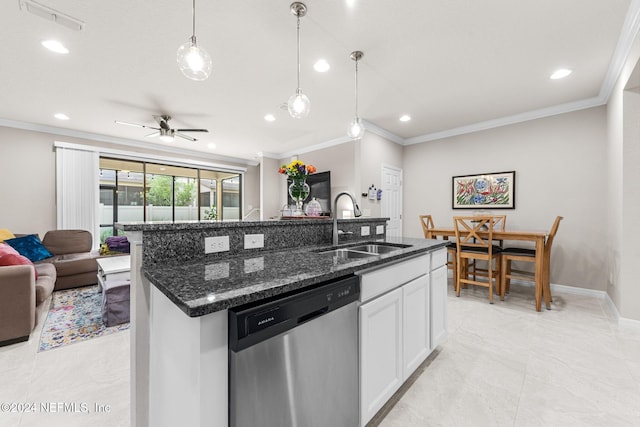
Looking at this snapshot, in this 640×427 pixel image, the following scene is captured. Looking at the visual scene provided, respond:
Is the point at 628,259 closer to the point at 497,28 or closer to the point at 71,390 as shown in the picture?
the point at 497,28

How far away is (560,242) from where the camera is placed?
367 centimetres

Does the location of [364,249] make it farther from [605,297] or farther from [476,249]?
[605,297]

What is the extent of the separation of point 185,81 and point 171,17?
1.07 meters

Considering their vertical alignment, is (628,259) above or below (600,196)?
below

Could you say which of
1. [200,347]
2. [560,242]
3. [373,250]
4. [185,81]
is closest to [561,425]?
[373,250]

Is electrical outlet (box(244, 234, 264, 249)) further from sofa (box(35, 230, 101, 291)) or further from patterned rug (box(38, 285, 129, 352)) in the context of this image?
sofa (box(35, 230, 101, 291))

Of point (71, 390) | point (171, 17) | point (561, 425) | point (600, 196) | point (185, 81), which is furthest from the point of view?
point (600, 196)

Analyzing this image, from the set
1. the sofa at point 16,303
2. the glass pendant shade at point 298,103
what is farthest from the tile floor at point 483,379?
the glass pendant shade at point 298,103

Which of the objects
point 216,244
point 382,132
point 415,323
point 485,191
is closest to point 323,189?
point 382,132

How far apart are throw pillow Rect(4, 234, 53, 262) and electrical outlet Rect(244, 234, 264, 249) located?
4.34 meters

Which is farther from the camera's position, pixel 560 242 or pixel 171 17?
pixel 560 242

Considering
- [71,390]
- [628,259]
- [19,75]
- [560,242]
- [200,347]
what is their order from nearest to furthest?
1. [200,347]
2. [71,390]
3. [628,259]
4. [19,75]
5. [560,242]

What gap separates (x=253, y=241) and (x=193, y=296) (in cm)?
76

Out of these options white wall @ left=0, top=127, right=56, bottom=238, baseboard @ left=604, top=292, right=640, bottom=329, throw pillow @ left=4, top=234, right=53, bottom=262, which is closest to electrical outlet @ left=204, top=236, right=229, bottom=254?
baseboard @ left=604, top=292, right=640, bottom=329
